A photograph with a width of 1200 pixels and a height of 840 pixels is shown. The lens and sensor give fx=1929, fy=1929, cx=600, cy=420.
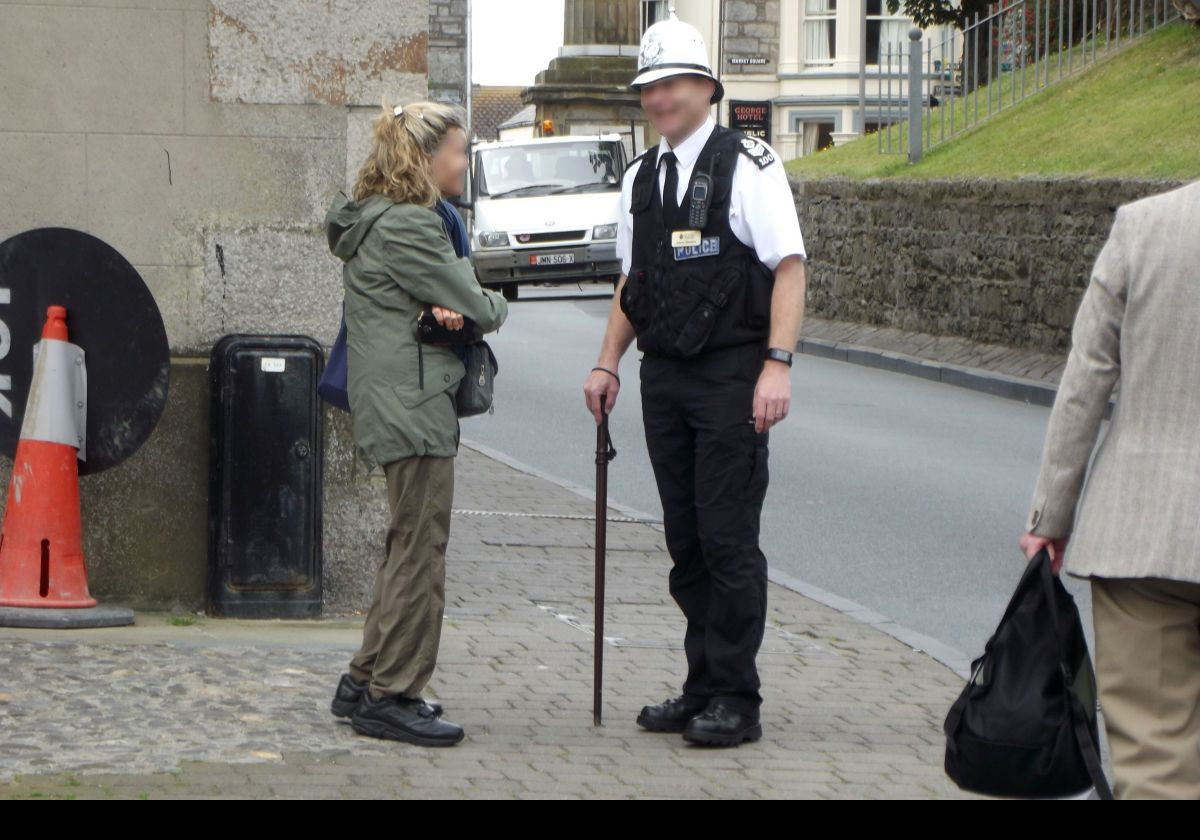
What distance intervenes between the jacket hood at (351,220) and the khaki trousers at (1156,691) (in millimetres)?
2643

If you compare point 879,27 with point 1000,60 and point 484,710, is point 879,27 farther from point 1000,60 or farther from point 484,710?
point 484,710

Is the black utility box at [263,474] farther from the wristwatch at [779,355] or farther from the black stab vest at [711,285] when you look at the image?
the wristwatch at [779,355]

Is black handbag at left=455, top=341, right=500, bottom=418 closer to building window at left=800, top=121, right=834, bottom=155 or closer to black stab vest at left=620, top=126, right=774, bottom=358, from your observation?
black stab vest at left=620, top=126, right=774, bottom=358

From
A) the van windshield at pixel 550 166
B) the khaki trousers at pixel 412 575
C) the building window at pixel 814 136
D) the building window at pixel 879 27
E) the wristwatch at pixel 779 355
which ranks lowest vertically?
the khaki trousers at pixel 412 575

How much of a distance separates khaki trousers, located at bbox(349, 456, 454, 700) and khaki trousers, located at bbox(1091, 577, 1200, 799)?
2.35 metres

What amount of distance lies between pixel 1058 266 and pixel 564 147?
10646mm

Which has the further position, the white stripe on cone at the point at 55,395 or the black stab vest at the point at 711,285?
the white stripe on cone at the point at 55,395

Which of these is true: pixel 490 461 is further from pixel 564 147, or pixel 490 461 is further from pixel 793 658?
pixel 564 147

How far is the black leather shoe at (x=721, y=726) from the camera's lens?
5.50 m

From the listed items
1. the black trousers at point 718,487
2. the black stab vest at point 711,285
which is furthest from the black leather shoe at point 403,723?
the black stab vest at point 711,285

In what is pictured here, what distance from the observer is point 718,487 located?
5.50m

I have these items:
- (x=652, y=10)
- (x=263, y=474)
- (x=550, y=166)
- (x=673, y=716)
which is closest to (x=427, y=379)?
(x=673, y=716)

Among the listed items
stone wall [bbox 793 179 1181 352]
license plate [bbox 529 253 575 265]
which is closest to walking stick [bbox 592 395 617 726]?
stone wall [bbox 793 179 1181 352]
